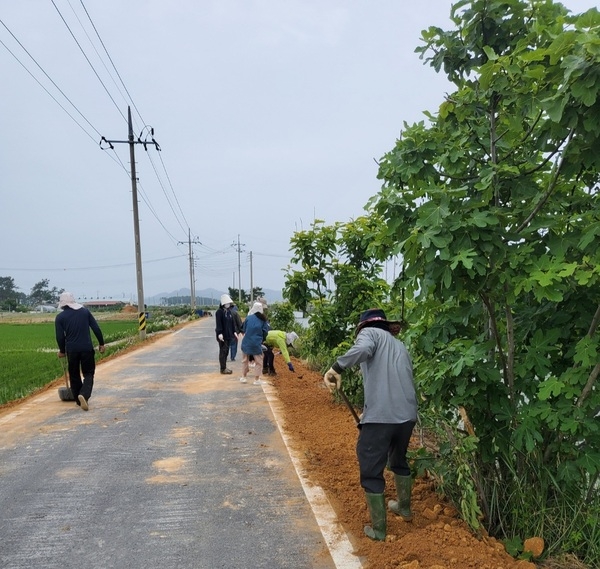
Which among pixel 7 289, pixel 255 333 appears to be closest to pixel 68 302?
pixel 255 333

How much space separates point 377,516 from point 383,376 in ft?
3.12

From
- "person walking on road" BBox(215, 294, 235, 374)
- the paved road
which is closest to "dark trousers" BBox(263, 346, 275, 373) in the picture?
"person walking on road" BBox(215, 294, 235, 374)

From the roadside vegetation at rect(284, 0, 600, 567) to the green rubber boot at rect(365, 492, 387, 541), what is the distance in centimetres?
55

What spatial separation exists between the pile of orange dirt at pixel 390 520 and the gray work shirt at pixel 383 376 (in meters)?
0.79

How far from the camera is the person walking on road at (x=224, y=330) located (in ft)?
38.6

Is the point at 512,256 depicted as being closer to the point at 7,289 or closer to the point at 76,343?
the point at 76,343

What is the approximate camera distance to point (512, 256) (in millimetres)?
3031

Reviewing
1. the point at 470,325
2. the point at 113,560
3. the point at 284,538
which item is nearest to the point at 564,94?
the point at 470,325

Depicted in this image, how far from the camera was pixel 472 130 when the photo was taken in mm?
3568

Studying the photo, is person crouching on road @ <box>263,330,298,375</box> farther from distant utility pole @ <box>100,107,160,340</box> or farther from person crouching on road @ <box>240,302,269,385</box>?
distant utility pole @ <box>100,107,160,340</box>

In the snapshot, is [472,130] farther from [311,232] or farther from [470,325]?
[311,232]

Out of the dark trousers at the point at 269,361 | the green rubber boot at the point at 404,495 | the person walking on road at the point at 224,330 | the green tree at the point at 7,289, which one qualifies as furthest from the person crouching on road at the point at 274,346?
the green tree at the point at 7,289

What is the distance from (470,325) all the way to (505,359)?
0.53 m

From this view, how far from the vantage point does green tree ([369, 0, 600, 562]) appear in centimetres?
295
